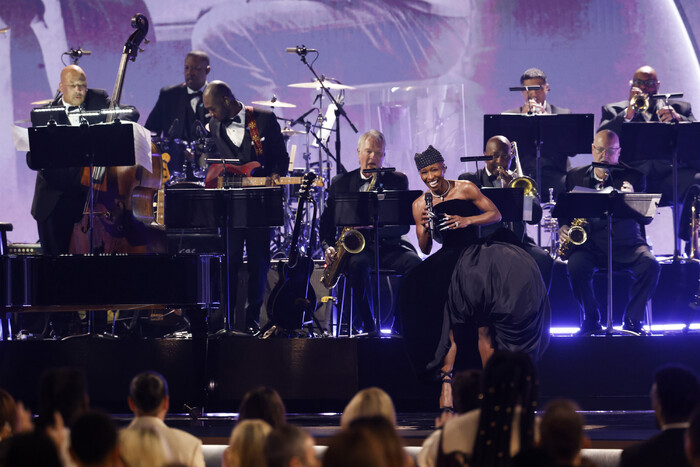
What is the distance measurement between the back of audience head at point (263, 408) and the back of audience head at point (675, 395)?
5.08ft

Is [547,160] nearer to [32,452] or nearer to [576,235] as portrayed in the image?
[576,235]

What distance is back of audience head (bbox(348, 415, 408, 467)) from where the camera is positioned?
9.76ft

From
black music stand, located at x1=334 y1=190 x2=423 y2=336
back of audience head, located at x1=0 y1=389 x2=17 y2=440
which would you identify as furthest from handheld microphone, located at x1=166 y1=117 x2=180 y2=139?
back of audience head, located at x1=0 y1=389 x2=17 y2=440

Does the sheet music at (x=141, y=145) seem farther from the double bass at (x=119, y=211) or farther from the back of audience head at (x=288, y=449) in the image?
the back of audience head at (x=288, y=449)

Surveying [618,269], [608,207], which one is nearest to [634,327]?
[618,269]

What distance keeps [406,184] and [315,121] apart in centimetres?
304

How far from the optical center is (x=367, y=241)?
883 cm

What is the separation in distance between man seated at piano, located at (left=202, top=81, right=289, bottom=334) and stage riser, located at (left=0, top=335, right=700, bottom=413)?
2.52 feet

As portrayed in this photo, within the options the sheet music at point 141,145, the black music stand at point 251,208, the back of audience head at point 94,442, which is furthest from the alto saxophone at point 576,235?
the back of audience head at point 94,442

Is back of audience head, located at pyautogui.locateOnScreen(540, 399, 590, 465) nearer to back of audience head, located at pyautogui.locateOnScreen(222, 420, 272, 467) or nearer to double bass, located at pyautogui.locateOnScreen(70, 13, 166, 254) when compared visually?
back of audience head, located at pyautogui.locateOnScreen(222, 420, 272, 467)

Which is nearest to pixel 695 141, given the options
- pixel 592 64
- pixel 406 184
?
pixel 406 184

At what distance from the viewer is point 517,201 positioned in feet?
25.8

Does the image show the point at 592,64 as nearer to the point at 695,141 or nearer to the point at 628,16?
the point at 628,16

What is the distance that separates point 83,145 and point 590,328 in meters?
4.28
